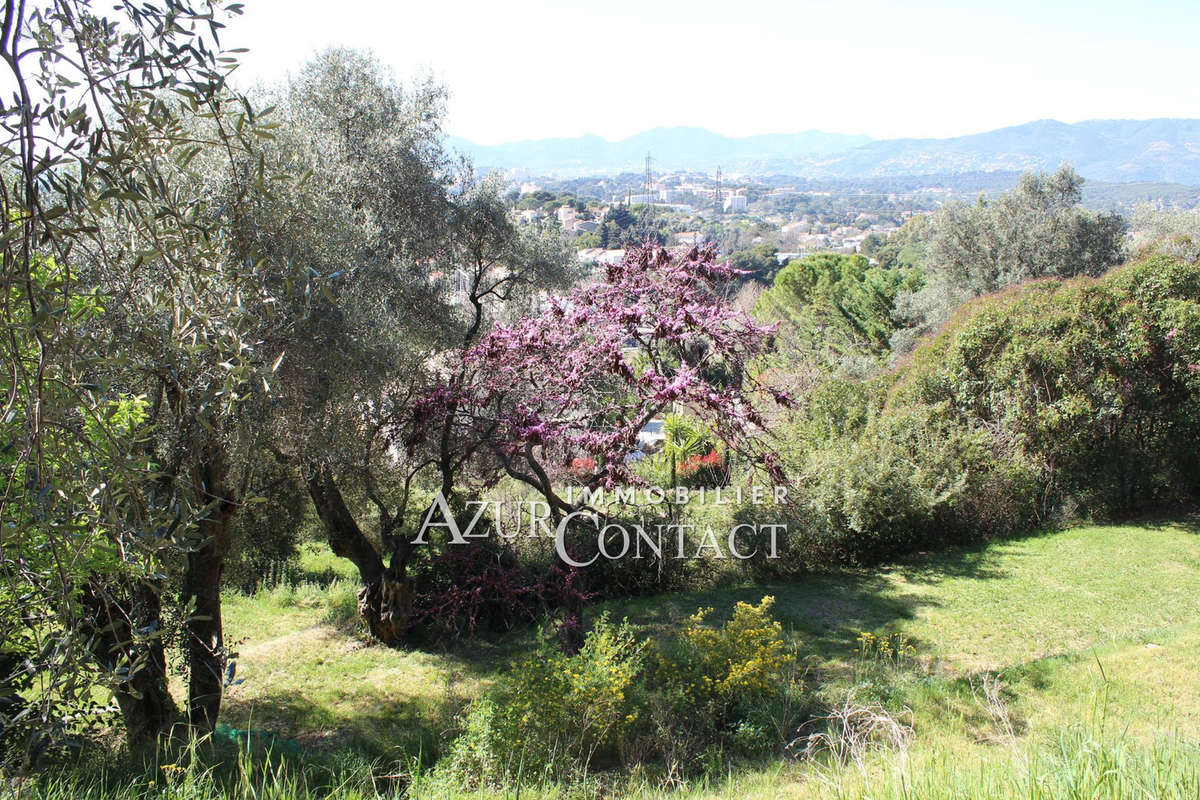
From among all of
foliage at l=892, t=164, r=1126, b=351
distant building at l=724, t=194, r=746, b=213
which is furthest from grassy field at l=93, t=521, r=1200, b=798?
distant building at l=724, t=194, r=746, b=213

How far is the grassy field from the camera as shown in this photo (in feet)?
13.3

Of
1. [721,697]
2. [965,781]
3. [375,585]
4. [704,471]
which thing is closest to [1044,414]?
[704,471]

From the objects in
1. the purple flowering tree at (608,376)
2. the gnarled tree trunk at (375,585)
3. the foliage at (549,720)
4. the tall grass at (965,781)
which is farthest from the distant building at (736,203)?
the tall grass at (965,781)

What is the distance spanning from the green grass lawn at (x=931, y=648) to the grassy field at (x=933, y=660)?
0.02 meters

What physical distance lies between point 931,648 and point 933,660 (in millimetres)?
337

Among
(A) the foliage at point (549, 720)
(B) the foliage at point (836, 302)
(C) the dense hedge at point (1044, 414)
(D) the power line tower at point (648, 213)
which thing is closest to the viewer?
(A) the foliage at point (549, 720)

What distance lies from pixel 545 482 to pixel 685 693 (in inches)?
95.8

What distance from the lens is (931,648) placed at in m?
6.84

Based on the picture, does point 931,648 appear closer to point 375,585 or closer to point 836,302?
point 375,585

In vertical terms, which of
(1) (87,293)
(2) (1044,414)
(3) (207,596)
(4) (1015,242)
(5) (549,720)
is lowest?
(5) (549,720)

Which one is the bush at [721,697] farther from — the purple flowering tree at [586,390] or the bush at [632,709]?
the purple flowering tree at [586,390]

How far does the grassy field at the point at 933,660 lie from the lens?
4062 mm

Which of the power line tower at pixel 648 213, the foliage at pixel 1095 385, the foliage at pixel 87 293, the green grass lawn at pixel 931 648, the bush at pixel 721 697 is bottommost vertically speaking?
the green grass lawn at pixel 931 648

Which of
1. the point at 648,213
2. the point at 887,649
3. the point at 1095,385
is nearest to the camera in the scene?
the point at 887,649
